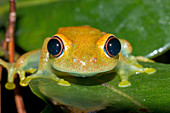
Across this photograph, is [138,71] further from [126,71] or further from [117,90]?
[117,90]

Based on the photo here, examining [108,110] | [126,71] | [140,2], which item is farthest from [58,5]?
[108,110]

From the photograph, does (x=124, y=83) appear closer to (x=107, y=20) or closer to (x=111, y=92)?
(x=111, y=92)

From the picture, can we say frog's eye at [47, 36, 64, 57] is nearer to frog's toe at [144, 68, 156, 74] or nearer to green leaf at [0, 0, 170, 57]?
frog's toe at [144, 68, 156, 74]

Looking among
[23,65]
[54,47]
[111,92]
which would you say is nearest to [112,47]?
[111,92]

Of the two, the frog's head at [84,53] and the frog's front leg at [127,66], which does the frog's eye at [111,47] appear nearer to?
the frog's head at [84,53]

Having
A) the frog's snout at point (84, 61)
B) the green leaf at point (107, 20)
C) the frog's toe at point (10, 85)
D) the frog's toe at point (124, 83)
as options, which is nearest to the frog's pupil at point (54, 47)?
the frog's snout at point (84, 61)

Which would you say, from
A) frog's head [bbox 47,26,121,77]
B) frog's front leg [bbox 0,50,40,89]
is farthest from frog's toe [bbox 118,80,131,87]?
frog's front leg [bbox 0,50,40,89]
